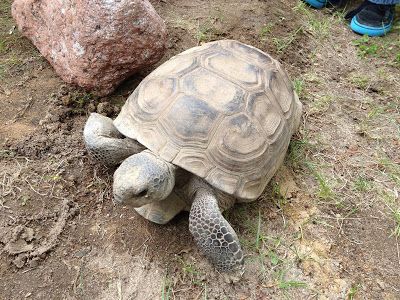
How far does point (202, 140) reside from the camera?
8.36 ft

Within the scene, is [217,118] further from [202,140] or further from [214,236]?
[214,236]

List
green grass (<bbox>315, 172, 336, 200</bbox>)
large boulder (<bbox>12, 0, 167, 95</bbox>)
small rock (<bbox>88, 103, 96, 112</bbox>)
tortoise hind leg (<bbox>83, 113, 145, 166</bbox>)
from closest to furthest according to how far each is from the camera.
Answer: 1. tortoise hind leg (<bbox>83, 113, 145, 166</bbox>)
2. green grass (<bbox>315, 172, 336, 200</bbox>)
3. large boulder (<bbox>12, 0, 167, 95</bbox>)
4. small rock (<bbox>88, 103, 96, 112</bbox>)

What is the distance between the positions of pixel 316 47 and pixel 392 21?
3.53ft

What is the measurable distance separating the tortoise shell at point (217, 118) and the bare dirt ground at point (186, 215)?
1.41 feet

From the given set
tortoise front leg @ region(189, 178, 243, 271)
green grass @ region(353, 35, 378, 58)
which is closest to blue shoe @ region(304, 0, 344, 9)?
green grass @ region(353, 35, 378, 58)

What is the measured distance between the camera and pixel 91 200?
9.48ft

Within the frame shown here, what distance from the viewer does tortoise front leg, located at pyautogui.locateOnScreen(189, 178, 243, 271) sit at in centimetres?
249

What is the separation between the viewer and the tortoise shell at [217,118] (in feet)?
8.37

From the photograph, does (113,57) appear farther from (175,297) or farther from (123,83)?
(175,297)

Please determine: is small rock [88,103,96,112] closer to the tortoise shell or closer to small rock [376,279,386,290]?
the tortoise shell

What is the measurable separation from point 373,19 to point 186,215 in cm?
320

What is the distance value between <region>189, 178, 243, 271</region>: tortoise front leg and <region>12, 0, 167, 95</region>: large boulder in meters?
1.44

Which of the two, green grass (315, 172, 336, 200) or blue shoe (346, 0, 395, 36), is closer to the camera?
green grass (315, 172, 336, 200)

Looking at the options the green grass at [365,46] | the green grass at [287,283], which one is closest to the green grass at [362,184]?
the green grass at [287,283]
